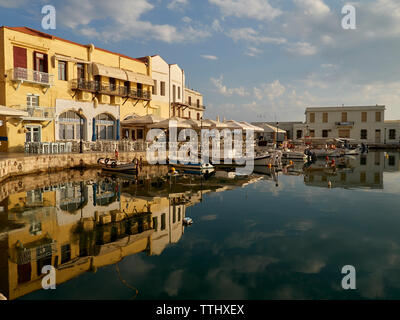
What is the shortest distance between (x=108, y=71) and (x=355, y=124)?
53336 mm

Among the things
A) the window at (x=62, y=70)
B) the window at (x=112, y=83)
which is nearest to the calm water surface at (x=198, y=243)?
the window at (x=62, y=70)

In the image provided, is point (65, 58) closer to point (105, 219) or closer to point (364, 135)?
point (105, 219)

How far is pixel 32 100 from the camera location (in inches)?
955

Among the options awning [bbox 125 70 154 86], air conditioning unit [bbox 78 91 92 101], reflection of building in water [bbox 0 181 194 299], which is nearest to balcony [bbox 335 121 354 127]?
awning [bbox 125 70 154 86]

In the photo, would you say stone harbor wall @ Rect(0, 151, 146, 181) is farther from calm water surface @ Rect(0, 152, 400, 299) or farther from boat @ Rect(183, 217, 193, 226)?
boat @ Rect(183, 217, 193, 226)

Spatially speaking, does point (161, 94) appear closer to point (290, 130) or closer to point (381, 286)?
point (381, 286)

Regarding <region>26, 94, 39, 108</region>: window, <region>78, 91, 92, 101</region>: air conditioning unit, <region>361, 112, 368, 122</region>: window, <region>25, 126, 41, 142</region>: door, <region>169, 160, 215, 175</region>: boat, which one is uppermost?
<region>361, 112, 368, 122</region>: window

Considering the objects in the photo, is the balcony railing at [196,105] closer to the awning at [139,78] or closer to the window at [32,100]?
the awning at [139,78]

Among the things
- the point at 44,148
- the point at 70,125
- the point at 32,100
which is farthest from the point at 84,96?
the point at 44,148

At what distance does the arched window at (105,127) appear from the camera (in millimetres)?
29469

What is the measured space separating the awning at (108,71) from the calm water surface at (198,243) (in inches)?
578

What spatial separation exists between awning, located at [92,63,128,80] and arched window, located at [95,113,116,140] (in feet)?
13.2

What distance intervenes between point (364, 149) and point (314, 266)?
52.2m

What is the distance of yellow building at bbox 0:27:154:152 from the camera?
2259 centimetres
